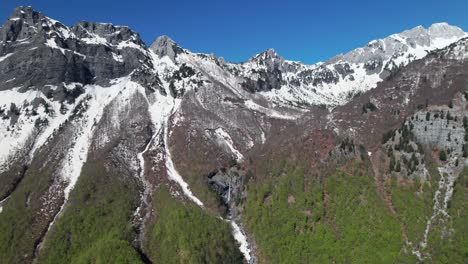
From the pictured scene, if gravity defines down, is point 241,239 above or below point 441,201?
above

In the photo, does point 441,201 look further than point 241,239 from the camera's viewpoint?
No

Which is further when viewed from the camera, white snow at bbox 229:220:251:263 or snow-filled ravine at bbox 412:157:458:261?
white snow at bbox 229:220:251:263

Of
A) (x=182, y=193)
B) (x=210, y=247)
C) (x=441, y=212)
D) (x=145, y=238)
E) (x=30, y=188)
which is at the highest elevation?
(x=30, y=188)

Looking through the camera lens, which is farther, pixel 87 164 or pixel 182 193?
pixel 87 164

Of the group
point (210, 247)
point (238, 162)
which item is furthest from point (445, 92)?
point (210, 247)

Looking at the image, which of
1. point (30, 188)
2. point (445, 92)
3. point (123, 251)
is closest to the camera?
point (123, 251)

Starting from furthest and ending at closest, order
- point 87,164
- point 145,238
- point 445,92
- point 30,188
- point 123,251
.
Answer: point 87,164, point 30,188, point 445,92, point 145,238, point 123,251

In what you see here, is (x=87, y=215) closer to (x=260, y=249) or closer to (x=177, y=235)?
(x=177, y=235)

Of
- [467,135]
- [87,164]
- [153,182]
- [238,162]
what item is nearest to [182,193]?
[153,182]

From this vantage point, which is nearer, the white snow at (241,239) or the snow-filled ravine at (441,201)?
the snow-filled ravine at (441,201)

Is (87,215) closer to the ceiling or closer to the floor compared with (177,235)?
closer to the ceiling
